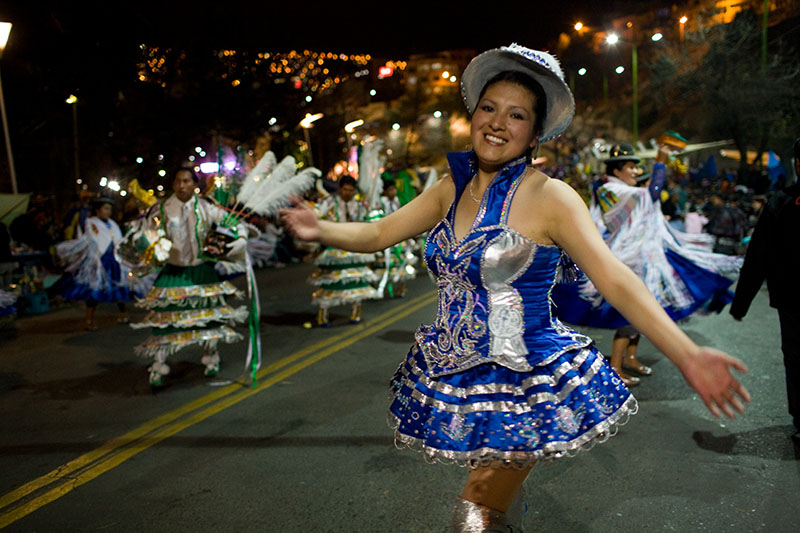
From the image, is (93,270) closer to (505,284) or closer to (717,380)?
(505,284)

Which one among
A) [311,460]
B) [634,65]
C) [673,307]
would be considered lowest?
[311,460]

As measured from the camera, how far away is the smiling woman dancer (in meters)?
2.10

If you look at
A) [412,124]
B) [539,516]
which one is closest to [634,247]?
[539,516]

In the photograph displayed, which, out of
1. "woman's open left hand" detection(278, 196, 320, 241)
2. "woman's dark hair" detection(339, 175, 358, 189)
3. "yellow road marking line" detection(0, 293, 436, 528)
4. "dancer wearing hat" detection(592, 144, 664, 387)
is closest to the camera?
"woman's open left hand" detection(278, 196, 320, 241)

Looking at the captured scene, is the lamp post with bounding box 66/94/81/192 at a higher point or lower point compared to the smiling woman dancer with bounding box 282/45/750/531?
higher

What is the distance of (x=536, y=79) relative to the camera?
240cm

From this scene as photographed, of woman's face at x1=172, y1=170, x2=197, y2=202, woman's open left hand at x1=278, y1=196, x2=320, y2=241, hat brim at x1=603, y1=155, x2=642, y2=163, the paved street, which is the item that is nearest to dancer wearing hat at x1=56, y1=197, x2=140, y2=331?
the paved street

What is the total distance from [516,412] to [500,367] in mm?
170

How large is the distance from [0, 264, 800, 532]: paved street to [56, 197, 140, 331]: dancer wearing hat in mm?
2301

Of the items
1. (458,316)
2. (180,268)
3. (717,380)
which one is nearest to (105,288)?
(180,268)

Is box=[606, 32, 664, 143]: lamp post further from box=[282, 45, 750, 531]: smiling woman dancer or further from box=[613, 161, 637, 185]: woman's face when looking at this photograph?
box=[282, 45, 750, 531]: smiling woman dancer

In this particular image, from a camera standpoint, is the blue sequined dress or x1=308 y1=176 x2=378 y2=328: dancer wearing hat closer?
the blue sequined dress

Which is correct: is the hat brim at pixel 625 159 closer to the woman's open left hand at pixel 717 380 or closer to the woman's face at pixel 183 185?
the woman's face at pixel 183 185

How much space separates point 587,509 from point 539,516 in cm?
29
